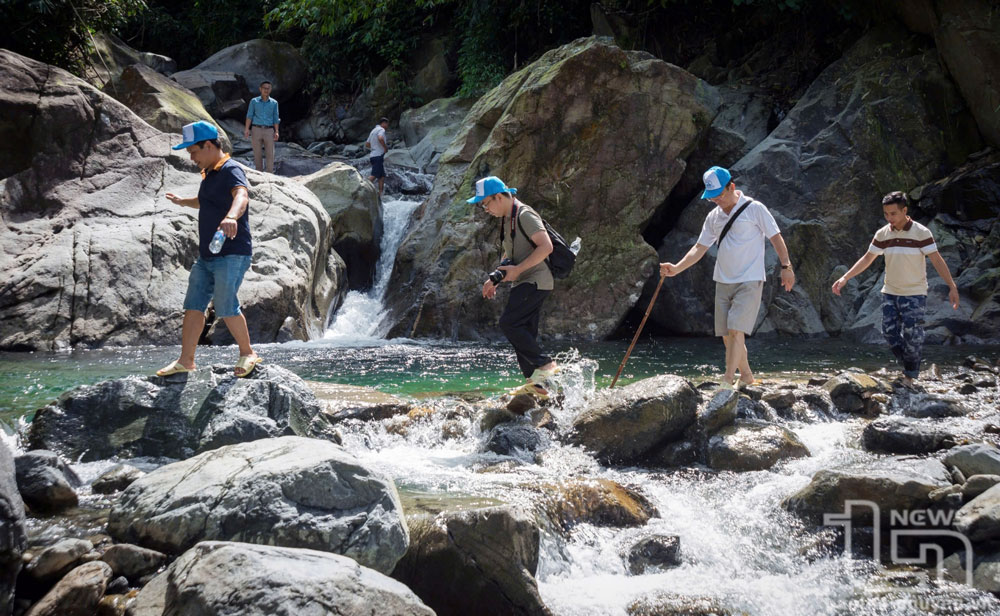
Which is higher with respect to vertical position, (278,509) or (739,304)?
(739,304)

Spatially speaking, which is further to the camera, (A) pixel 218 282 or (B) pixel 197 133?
(A) pixel 218 282

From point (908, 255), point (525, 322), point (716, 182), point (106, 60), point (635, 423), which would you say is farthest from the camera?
point (106, 60)

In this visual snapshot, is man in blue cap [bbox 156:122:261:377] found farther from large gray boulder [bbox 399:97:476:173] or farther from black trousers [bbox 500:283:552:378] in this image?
large gray boulder [bbox 399:97:476:173]

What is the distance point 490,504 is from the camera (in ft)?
14.0

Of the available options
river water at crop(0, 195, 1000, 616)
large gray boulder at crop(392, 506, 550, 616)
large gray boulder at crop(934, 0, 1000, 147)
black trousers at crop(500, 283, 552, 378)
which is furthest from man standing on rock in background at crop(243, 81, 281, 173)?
large gray boulder at crop(392, 506, 550, 616)

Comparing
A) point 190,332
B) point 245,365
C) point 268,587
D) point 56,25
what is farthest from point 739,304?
point 56,25

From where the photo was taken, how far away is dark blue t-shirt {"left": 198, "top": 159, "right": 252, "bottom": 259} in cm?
561

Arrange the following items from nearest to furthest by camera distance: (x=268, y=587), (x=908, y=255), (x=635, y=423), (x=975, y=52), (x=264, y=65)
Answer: (x=268, y=587), (x=635, y=423), (x=908, y=255), (x=975, y=52), (x=264, y=65)

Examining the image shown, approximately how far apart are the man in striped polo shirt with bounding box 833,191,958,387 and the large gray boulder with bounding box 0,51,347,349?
26.0ft

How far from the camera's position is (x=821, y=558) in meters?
4.41

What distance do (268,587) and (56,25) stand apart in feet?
51.7

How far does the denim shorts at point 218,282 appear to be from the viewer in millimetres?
5598

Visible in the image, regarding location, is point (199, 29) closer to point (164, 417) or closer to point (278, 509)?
point (164, 417)

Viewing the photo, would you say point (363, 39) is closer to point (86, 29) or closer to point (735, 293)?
point (86, 29)
